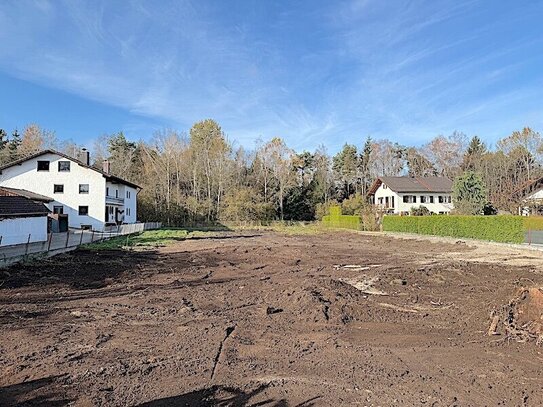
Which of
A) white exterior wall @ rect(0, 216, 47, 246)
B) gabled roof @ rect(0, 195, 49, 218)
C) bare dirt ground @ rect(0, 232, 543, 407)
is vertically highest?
gabled roof @ rect(0, 195, 49, 218)

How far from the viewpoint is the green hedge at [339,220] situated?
44312 mm

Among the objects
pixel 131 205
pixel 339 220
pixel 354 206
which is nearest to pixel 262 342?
pixel 339 220

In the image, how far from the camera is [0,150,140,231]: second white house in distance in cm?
3759

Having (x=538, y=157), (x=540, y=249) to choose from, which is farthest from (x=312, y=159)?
(x=540, y=249)

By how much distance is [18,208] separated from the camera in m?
22.8

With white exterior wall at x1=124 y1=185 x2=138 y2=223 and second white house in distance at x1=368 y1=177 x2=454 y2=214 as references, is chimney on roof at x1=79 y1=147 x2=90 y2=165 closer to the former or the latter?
white exterior wall at x1=124 y1=185 x2=138 y2=223

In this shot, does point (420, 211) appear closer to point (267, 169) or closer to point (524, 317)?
point (267, 169)

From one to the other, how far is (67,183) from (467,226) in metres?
35.1

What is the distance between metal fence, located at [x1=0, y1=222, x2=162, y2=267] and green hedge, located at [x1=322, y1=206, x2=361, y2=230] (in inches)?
830

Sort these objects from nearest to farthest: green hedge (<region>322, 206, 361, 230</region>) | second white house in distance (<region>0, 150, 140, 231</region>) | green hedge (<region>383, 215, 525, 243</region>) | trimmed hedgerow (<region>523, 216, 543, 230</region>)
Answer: green hedge (<region>383, 215, 525, 243</region>) → trimmed hedgerow (<region>523, 216, 543, 230</region>) → second white house in distance (<region>0, 150, 140, 231</region>) → green hedge (<region>322, 206, 361, 230</region>)

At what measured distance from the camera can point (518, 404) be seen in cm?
472

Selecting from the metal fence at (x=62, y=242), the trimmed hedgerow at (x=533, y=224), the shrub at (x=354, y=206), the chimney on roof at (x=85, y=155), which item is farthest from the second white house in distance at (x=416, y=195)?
the chimney on roof at (x=85, y=155)

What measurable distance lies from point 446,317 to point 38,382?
764cm

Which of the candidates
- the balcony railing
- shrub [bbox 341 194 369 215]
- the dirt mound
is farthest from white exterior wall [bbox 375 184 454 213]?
the dirt mound
